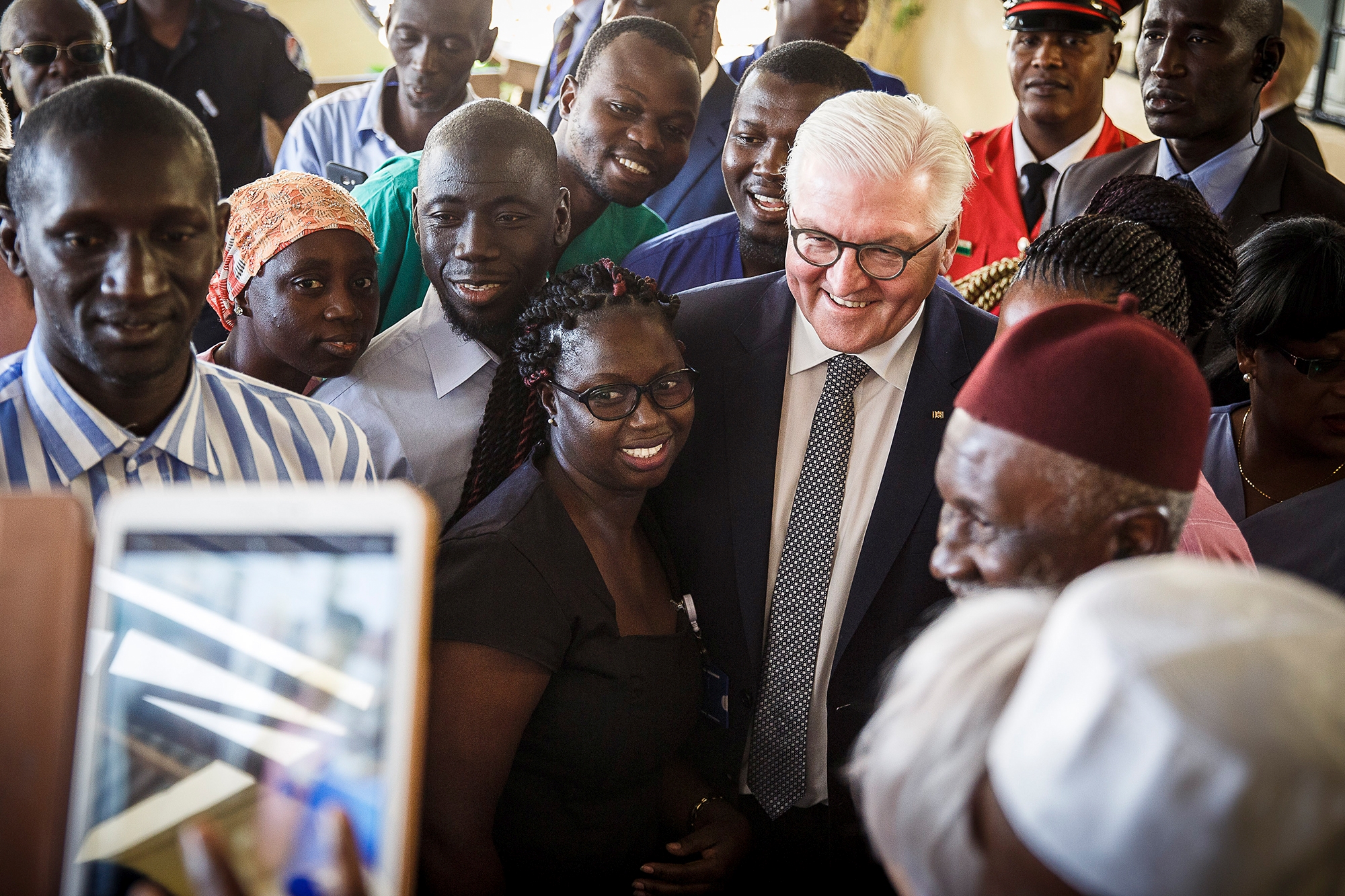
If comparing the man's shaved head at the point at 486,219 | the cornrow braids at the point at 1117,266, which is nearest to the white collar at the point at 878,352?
the cornrow braids at the point at 1117,266

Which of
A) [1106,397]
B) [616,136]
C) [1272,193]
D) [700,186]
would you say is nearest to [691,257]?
[616,136]

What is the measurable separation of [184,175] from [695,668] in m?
1.06

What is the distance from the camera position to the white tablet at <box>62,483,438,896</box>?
0.77 metres

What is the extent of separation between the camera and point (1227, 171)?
9.69ft

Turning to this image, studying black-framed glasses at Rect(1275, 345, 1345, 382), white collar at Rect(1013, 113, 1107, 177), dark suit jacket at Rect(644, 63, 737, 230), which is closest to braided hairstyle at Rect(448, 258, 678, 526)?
black-framed glasses at Rect(1275, 345, 1345, 382)

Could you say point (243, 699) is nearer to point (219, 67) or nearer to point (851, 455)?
point (851, 455)

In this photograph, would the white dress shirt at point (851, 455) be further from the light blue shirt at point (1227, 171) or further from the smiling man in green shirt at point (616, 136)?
the light blue shirt at point (1227, 171)

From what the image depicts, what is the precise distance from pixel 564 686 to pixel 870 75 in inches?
114

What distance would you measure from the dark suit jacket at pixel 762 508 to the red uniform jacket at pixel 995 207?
5.17 ft

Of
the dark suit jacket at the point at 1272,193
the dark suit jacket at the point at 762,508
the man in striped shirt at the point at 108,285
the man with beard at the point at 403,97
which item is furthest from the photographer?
the man with beard at the point at 403,97

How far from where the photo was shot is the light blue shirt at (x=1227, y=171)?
9.63 feet

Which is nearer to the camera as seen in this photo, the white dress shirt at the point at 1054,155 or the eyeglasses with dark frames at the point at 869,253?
the eyeglasses with dark frames at the point at 869,253

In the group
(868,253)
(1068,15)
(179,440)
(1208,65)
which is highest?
(1068,15)

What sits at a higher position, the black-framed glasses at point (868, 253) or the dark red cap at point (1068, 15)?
the dark red cap at point (1068, 15)
